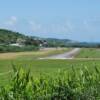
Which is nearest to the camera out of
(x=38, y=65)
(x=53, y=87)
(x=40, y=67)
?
(x=53, y=87)

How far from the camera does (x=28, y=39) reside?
120 m

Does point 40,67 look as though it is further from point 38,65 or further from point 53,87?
point 53,87

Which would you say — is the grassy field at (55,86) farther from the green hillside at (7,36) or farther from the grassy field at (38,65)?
the green hillside at (7,36)

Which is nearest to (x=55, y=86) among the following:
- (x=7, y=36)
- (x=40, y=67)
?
(x=40, y=67)

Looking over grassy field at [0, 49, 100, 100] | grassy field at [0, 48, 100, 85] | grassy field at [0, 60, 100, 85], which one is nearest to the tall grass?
grassy field at [0, 49, 100, 100]

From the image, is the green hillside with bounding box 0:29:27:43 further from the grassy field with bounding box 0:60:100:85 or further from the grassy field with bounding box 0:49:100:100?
the grassy field with bounding box 0:49:100:100

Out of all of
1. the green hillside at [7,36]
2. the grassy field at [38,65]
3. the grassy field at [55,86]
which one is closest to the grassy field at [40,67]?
the grassy field at [38,65]

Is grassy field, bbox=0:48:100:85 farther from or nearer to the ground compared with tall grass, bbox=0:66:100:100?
nearer to the ground

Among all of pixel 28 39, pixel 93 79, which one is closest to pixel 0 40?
pixel 28 39

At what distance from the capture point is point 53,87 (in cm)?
631

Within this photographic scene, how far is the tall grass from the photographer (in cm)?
572

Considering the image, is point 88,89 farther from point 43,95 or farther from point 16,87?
point 16,87

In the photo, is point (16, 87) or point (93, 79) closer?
point (16, 87)

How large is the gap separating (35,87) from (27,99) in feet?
1.04
